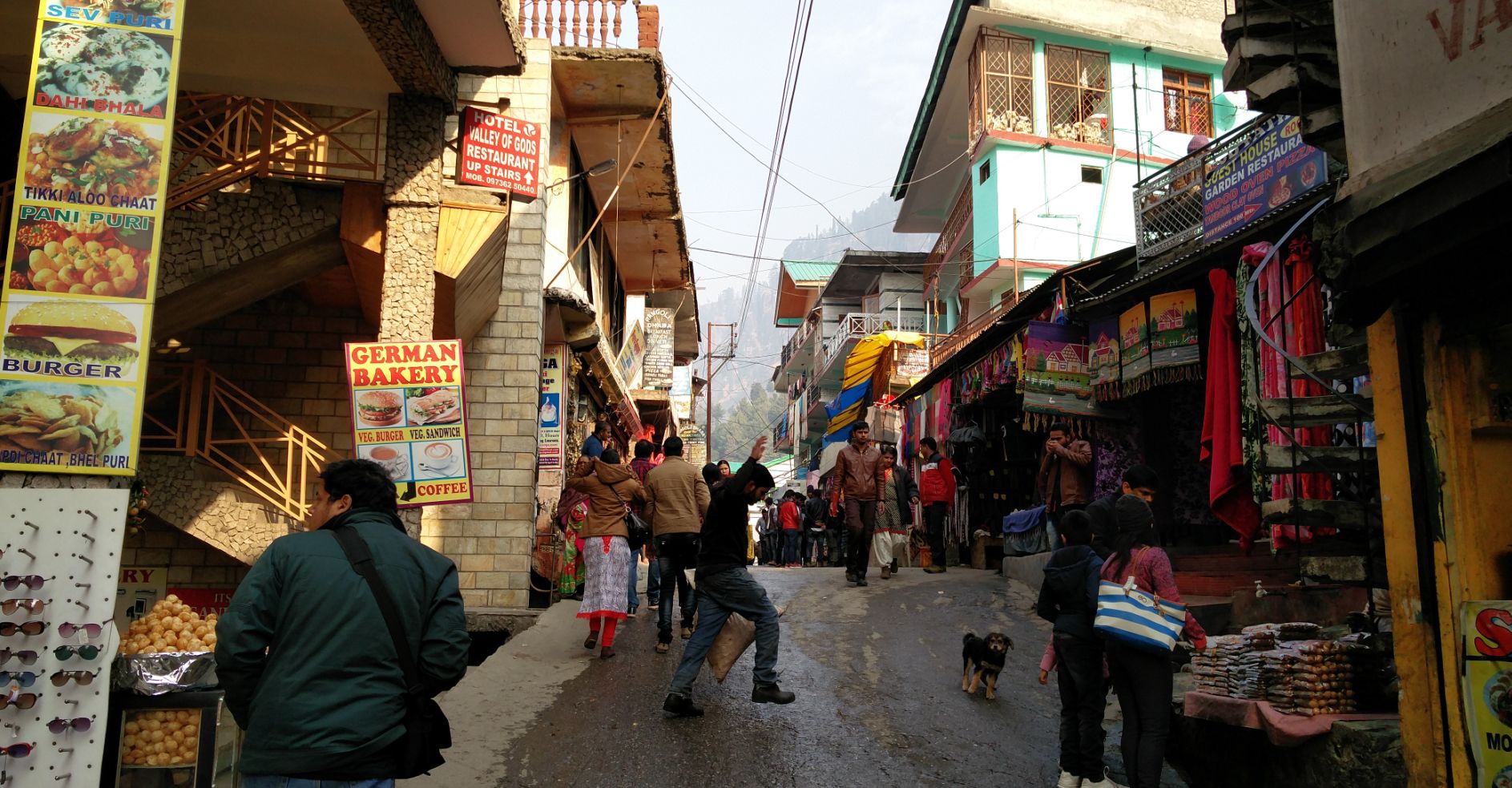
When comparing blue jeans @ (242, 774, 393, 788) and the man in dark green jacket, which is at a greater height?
the man in dark green jacket

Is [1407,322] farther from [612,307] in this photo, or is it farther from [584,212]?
[612,307]

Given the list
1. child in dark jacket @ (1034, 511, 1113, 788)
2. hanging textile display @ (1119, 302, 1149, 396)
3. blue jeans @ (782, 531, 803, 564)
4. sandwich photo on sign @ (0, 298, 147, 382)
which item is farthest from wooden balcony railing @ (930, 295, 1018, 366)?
sandwich photo on sign @ (0, 298, 147, 382)

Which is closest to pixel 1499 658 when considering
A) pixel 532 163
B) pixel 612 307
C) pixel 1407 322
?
pixel 1407 322

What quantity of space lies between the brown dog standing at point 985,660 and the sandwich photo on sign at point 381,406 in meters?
5.08

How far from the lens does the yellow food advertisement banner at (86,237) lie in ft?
16.1

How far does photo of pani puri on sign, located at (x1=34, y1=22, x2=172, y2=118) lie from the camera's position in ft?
17.1

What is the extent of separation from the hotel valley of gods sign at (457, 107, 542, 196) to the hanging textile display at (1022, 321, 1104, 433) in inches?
260

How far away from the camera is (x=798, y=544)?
2439cm

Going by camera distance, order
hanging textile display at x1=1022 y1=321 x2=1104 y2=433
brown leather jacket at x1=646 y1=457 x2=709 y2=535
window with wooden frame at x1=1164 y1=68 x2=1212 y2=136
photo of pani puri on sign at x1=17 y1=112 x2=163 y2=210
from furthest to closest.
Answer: window with wooden frame at x1=1164 y1=68 x2=1212 y2=136 < hanging textile display at x1=1022 y1=321 x2=1104 y2=433 < brown leather jacket at x1=646 y1=457 x2=709 y2=535 < photo of pani puri on sign at x1=17 y1=112 x2=163 y2=210

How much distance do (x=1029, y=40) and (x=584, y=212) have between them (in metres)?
12.7

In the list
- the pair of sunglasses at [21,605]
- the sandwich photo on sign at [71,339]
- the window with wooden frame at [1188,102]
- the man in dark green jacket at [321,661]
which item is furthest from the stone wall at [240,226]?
the window with wooden frame at [1188,102]

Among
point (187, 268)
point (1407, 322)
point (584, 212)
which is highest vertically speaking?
point (584, 212)

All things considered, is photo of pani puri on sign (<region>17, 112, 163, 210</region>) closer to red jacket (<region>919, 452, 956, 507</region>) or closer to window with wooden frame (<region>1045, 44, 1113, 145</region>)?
red jacket (<region>919, 452, 956, 507</region>)

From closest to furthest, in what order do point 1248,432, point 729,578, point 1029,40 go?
1. point 729,578
2. point 1248,432
3. point 1029,40
